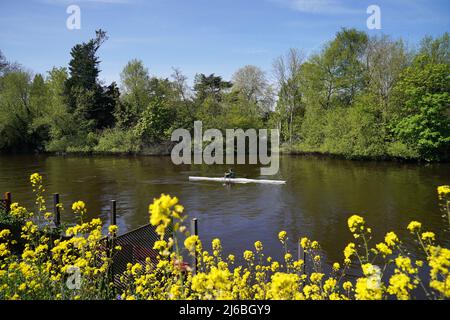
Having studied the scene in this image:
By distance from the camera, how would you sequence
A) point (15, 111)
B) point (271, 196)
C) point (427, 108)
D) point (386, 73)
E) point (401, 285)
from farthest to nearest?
point (15, 111), point (386, 73), point (427, 108), point (271, 196), point (401, 285)

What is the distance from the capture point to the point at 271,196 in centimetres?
1928

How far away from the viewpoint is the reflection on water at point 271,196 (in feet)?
44.2

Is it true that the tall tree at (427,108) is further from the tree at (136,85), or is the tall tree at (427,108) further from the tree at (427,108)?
the tree at (136,85)

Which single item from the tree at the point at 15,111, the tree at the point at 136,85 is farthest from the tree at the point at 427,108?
the tree at the point at 15,111

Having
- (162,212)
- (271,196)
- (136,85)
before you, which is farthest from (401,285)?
(136,85)

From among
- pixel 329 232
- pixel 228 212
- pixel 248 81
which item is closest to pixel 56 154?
pixel 248 81

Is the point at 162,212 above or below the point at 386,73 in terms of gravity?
below

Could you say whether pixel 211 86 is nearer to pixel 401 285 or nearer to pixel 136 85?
pixel 136 85

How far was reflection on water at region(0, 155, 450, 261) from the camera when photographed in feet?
44.2

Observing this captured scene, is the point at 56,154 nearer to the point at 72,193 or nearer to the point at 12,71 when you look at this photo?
the point at 12,71

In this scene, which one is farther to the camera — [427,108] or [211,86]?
[211,86]

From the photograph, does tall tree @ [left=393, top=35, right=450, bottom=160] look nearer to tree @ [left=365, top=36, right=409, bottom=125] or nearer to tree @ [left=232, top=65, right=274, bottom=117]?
tree @ [left=365, top=36, right=409, bottom=125]

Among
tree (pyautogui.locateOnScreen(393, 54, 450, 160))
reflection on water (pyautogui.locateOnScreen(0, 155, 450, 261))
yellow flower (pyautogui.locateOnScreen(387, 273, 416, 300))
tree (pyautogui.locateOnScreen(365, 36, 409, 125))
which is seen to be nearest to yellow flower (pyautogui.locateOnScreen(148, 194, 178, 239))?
yellow flower (pyautogui.locateOnScreen(387, 273, 416, 300))
